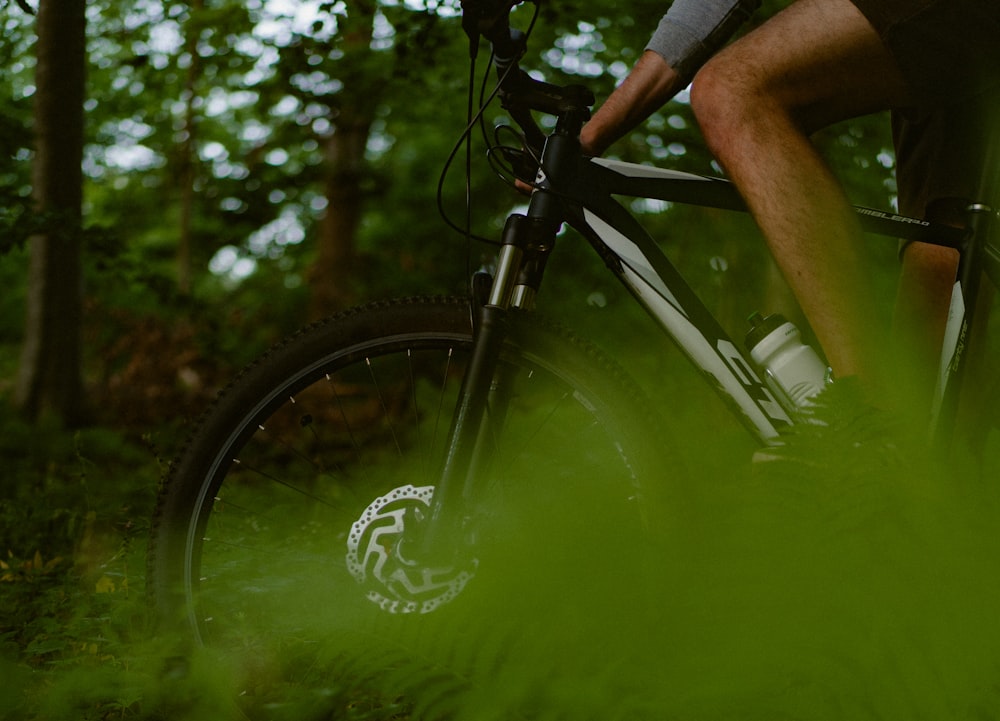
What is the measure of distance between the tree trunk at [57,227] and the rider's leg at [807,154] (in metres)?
3.02

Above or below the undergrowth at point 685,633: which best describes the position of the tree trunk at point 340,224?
above

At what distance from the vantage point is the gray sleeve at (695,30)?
70.9 inches

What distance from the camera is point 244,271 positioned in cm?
1302

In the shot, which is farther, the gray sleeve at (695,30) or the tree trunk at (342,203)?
the tree trunk at (342,203)

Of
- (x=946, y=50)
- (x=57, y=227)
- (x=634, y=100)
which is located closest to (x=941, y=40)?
(x=946, y=50)

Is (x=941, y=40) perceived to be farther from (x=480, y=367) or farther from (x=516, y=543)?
(x=516, y=543)

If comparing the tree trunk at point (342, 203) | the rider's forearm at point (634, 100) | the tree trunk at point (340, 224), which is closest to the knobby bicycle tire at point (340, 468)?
the rider's forearm at point (634, 100)

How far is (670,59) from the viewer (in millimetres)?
1824

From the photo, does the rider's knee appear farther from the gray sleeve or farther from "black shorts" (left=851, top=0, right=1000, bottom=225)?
"black shorts" (left=851, top=0, right=1000, bottom=225)

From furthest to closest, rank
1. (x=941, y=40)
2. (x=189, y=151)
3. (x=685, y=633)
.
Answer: (x=189, y=151) → (x=941, y=40) → (x=685, y=633)

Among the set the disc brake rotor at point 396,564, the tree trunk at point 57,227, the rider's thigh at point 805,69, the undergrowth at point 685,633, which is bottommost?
the undergrowth at point 685,633

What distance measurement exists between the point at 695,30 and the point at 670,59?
0.07 m

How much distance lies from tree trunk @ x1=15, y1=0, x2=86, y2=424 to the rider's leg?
3024mm

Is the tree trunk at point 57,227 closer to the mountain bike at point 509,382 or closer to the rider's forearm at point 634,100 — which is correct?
the mountain bike at point 509,382
